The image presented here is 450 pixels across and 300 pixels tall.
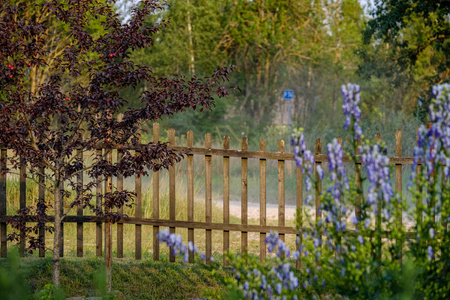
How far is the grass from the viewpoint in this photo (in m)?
5.62

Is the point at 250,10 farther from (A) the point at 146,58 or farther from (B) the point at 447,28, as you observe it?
(B) the point at 447,28

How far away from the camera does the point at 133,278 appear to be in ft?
19.7

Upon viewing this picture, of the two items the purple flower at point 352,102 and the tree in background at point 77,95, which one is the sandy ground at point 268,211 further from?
the purple flower at point 352,102

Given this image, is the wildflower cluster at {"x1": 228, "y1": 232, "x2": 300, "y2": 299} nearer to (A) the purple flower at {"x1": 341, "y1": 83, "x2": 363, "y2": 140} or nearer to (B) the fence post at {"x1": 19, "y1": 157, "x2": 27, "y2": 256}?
(A) the purple flower at {"x1": 341, "y1": 83, "x2": 363, "y2": 140}

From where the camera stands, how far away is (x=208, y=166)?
661 cm

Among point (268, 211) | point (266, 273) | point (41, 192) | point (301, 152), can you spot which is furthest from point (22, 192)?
point (268, 211)

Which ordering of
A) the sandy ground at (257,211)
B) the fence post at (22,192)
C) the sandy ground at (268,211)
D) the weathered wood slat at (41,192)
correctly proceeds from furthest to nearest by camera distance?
the sandy ground at (257,211)
the sandy ground at (268,211)
the fence post at (22,192)
the weathered wood slat at (41,192)

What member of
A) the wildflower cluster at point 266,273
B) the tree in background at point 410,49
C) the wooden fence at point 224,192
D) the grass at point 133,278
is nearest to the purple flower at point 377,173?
the wildflower cluster at point 266,273

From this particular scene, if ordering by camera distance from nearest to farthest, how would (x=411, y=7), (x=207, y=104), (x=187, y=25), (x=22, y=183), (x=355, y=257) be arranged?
(x=355, y=257) → (x=207, y=104) → (x=22, y=183) → (x=411, y=7) → (x=187, y=25)

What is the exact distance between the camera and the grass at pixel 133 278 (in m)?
5.62

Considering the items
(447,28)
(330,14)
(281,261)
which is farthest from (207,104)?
(330,14)

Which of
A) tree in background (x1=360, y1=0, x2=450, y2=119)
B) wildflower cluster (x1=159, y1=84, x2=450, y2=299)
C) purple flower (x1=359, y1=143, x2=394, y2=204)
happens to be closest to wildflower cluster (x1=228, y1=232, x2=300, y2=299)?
wildflower cluster (x1=159, y1=84, x2=450, y2=299)

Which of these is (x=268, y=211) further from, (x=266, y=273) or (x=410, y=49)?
(x=266, y=273)

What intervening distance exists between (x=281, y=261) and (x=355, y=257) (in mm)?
429
